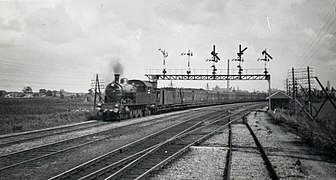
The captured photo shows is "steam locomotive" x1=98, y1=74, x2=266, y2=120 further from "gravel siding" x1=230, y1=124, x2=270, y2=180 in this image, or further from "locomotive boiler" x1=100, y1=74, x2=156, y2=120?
"gravel siding" x1=230, y1=124, x2=270, y2=180

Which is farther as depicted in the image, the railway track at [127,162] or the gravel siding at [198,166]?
the gravel siding at [198,166]

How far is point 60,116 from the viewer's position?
20219 mm

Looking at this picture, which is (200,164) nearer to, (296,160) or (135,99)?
(296,160)

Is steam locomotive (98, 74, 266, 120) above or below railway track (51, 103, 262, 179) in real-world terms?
above

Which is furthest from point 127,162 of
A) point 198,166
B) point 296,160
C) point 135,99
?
point 135,99

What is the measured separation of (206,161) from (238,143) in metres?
3.87

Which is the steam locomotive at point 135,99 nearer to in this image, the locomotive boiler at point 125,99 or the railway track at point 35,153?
the locomotive boiler at point 125,99

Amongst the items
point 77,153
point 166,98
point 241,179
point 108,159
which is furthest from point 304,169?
point 166,98

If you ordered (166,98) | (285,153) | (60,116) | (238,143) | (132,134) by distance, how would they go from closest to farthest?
1. (285,153)
2. (238,143)
3. (132,134)
4. (60,116)
5. (166,98)

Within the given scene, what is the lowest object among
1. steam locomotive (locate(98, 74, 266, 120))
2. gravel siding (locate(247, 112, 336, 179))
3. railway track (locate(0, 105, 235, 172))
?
gravel siding (locate(247, 112, 336, 179))

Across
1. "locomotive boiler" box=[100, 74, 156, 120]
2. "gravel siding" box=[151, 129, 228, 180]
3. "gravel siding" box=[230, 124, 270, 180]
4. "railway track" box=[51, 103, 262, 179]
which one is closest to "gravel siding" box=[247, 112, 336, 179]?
"gravel siding" box=[230, 124, 270, 180]

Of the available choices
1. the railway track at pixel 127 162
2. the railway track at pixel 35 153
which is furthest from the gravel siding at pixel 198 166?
the railway track at pixel 35 153

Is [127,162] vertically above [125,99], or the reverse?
[125,99]

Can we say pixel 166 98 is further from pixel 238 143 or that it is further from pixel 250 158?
pixel 250 158
